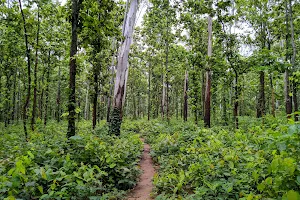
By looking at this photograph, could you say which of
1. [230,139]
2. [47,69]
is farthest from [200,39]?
[47,69]

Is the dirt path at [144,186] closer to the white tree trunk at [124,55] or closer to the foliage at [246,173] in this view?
the foliage at [246,173]

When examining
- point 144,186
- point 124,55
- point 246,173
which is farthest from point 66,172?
point 124,55

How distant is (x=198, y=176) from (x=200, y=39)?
1523cm

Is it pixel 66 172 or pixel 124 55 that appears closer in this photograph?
pixel 66 172

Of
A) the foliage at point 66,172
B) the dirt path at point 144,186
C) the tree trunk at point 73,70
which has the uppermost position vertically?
the tree trunk at point 73,70

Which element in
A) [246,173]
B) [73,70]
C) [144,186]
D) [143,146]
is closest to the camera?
[246,173]

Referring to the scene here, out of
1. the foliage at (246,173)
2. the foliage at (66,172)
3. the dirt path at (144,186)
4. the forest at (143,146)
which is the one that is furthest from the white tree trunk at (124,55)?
the foliage at (246,173)

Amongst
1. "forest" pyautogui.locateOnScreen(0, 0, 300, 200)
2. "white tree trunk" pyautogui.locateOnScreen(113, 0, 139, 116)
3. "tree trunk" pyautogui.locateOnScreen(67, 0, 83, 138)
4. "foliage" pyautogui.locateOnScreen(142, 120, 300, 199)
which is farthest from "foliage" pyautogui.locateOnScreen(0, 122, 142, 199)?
"white tree trunk" pyautogui.locateOnScreen(113, 0, 139, 116)

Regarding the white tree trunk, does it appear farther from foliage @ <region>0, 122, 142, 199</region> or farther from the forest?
foliage @ <region>0, 122, 142, 199</region>

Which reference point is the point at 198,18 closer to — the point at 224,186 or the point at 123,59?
the point at 123,59

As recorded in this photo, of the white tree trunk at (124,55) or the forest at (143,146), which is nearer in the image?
the forest at (143,146)

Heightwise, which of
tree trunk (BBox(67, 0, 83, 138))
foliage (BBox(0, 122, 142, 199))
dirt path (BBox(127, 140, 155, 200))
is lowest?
dirt path (BBox(127, 140, 155, 200))

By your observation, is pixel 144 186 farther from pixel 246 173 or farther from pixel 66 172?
pixel 246 173

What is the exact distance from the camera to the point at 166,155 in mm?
7621
